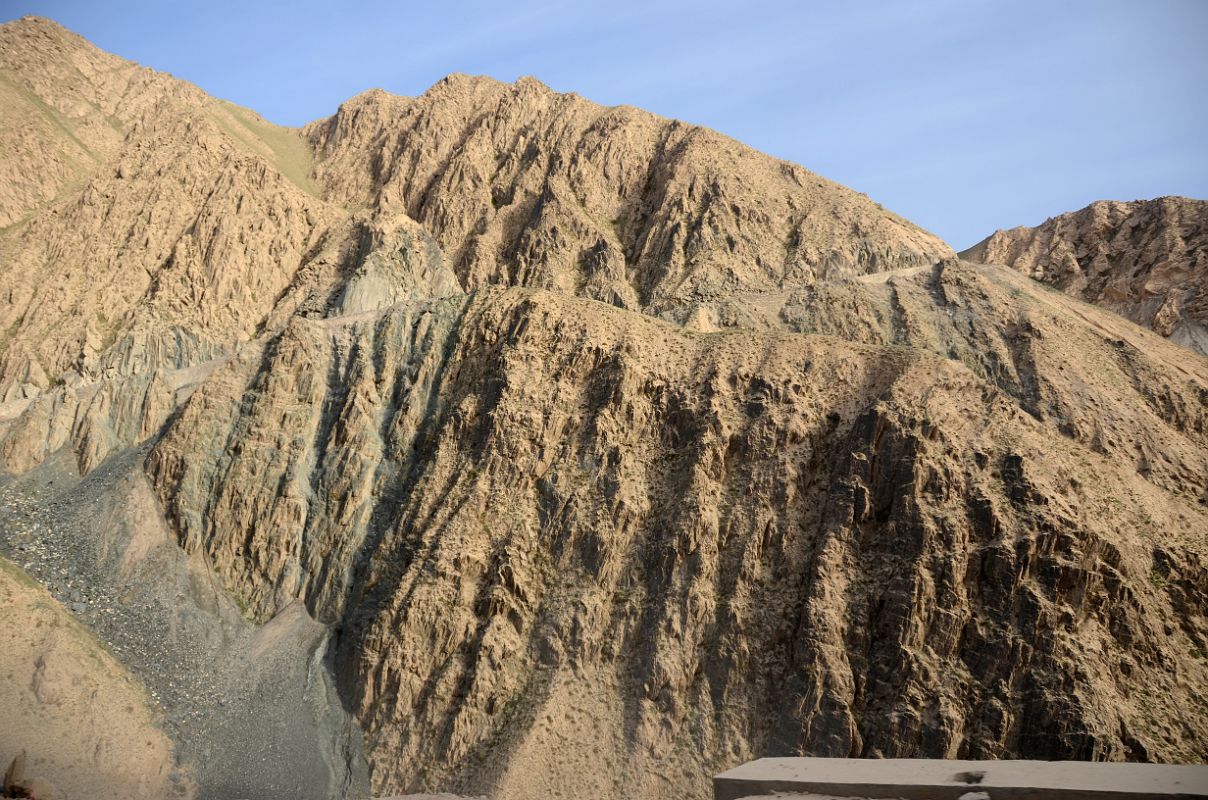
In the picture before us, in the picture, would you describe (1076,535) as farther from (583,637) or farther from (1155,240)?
(1155,240)

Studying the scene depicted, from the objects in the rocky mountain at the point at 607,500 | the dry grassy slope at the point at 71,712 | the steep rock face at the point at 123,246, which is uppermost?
the steep rock face at the point at 123,246

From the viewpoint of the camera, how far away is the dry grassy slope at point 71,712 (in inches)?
1316

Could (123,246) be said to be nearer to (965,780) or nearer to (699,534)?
(699,534)

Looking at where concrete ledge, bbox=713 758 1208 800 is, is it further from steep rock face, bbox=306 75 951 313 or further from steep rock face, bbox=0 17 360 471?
steep rock face, bbox=306 75 951 313

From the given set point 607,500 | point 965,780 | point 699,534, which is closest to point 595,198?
point 607,500

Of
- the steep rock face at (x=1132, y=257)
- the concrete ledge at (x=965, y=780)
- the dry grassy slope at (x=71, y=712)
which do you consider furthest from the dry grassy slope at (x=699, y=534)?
the concrete ledge at (x=965, y=780)

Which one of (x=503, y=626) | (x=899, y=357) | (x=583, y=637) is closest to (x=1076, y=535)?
(x=899, y=357)

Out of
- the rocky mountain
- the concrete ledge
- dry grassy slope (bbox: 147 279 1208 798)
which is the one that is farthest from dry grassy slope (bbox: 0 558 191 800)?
the concrete ledge

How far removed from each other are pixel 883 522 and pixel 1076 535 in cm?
638

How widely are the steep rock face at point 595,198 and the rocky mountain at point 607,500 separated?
22.4 inches

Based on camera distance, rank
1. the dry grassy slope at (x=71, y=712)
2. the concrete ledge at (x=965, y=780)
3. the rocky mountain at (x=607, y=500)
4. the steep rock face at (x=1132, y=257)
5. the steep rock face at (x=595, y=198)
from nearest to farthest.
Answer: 1. the concrete ledge at (x=965, y=780)
2. the rocky mountain at (x=607, y=500)
3. the dry grassy slope at (x=71, y=712)
4. the steep rock face at (x=595, y=198)
5. the steep rock face at (x=1132, y=257)

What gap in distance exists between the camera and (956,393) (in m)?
39.5

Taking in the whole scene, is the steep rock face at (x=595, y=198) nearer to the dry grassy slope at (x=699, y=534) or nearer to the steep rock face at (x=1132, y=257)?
the steep rock face at (x=1132, y=257)

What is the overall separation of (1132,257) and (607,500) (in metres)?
49.1
